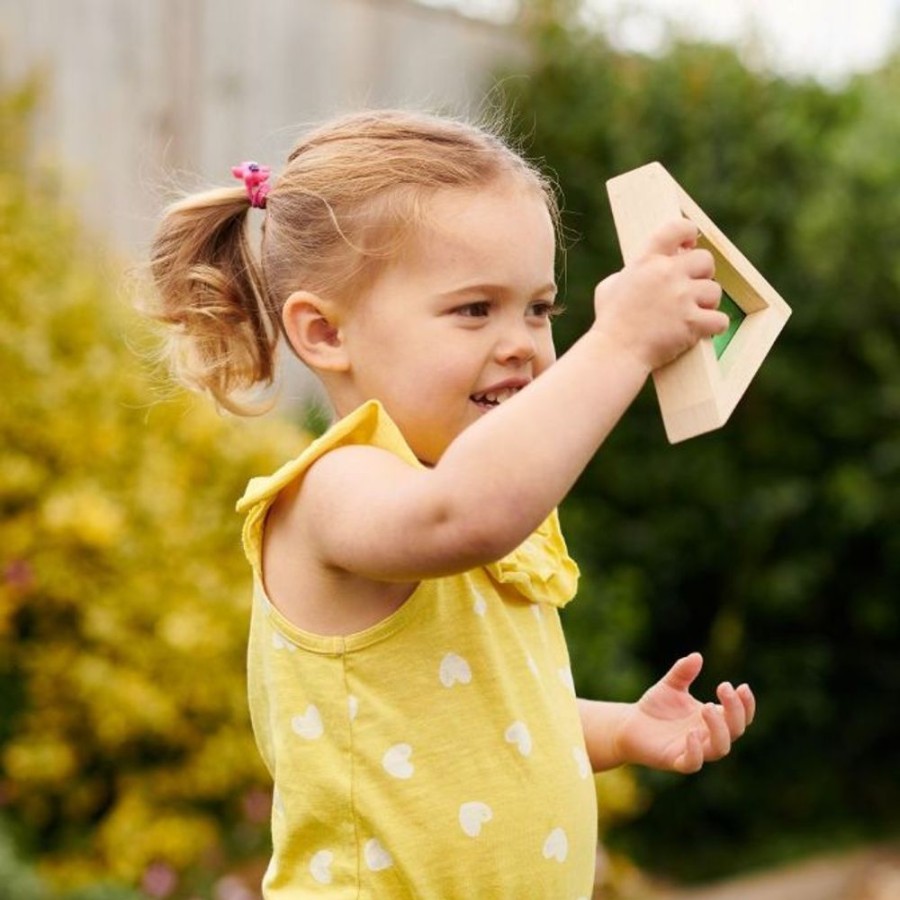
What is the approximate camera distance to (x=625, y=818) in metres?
5.93

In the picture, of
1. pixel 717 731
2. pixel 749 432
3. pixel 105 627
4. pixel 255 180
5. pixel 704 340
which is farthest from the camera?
pixel 749 432

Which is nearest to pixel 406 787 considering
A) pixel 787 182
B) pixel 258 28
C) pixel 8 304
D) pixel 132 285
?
pixel 132 285

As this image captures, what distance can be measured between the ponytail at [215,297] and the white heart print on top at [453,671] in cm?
52

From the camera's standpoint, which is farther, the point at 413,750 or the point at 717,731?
the point at 717,731

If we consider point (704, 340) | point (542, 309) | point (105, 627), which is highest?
point (704, 340)

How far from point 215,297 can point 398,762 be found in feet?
2.25

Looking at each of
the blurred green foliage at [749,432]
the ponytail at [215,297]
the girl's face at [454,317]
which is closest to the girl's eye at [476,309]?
the girl's face at [454,317]

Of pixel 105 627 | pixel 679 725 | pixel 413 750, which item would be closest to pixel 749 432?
pixel 105 627

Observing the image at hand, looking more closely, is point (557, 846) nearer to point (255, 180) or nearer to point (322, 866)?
point (322, 866)

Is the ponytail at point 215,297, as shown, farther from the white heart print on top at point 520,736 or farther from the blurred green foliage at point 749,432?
the blurred green foliage at point 749,432

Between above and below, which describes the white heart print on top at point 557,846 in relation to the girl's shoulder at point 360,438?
below

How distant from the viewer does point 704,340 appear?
166 cm

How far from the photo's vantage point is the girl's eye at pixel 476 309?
1.83m

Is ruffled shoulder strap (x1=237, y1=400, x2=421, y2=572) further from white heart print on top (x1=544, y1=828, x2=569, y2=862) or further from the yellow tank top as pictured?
white heart print on top (x1=544, y1=828, x2=569, y2=862)
